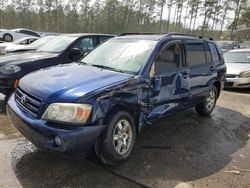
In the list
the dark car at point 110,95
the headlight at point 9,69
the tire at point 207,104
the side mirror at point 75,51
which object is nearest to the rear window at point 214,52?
the tire at point 207,104

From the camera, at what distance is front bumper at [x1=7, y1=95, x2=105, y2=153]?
3170 mm

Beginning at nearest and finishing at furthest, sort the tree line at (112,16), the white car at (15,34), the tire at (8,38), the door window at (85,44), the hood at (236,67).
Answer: the door window at (85,44) < the hood at (236,67) < the white car at (15,34) < the tire at (8,38) < the tree line at (112,16)

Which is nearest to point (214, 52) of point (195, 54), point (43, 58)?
point (195, 54)

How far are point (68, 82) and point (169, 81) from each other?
67.0 inches

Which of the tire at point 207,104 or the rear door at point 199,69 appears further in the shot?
the tire at point 207,104

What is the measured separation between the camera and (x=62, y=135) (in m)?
3.16

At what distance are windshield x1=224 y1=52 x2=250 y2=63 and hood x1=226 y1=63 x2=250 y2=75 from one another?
1.51 ft

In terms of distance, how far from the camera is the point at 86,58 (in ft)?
16.5

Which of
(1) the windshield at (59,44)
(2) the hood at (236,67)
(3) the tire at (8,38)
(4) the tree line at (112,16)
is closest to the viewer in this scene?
(1) the windshield at (59,44)

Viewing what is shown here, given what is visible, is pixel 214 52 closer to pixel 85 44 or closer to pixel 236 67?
pixel 85 44

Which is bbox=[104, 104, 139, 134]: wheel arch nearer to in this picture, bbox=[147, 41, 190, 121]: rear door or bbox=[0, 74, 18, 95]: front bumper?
bbox=[147, 41, 190, 121]: rear door

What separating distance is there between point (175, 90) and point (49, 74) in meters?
2.04

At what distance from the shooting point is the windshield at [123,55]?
4.25m

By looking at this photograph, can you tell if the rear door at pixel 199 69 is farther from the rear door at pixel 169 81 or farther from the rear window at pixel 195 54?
the rear door at pixel 169 81
